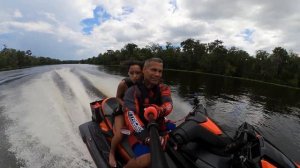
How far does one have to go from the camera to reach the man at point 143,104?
9.09 ft

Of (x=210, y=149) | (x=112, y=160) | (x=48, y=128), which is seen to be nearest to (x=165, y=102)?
(x=210, y=149)

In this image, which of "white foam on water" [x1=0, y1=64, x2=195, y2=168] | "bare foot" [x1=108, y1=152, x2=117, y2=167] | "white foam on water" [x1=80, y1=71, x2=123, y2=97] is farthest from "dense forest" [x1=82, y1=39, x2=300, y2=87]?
"bare foot" [x1=108, y1=152, x2=117, y2=167]

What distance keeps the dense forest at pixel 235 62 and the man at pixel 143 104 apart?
130ft

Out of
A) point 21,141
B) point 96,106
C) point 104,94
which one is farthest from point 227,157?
point 104,94

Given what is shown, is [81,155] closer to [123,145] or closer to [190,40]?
[123,145]

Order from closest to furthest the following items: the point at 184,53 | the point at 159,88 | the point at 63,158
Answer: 1. the point at 159,88
2. the point at 63,158
3. the point at 184,53

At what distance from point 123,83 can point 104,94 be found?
522 centimetres

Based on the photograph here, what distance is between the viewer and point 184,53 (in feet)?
245

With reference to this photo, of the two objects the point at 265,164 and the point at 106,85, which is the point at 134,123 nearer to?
the point at 265,164

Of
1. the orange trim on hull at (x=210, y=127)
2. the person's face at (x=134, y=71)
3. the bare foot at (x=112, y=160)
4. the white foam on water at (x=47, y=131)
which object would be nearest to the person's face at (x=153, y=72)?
the orange trim on hull at (x=210, y=127)

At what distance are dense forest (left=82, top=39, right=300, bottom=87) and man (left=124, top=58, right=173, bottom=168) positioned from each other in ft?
130

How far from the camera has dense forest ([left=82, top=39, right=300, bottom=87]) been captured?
52750 millimetres

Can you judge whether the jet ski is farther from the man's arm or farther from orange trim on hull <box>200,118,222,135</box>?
the man's arm

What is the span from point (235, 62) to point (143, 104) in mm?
63996
